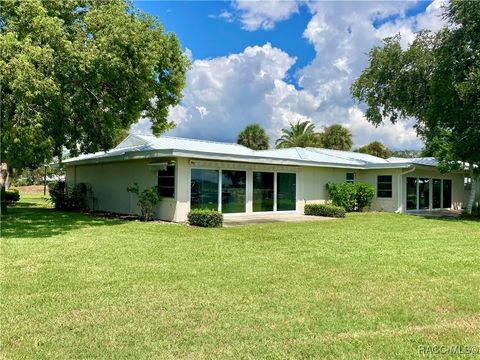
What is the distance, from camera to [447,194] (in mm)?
25219

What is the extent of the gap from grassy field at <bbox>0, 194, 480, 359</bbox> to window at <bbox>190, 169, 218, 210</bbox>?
502 centimetres

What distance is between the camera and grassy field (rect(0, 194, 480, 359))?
3.93 meters

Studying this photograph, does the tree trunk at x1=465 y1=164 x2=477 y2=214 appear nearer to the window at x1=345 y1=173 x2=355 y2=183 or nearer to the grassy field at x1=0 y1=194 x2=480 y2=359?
the window at x1=345 y1=173 x2=355 y2=183

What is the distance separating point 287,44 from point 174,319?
56.2ft

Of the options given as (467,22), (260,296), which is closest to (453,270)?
(260,296)

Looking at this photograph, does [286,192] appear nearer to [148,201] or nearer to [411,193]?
[148,201]

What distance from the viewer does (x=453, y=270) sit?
7203 mm

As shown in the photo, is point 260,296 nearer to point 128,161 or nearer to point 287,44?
point 128,161

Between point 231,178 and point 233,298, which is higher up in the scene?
point 231,178

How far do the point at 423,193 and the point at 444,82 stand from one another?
737cm

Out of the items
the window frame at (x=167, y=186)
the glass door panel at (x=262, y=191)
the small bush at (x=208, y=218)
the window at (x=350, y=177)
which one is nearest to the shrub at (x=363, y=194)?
the window at (x=350, y=177)

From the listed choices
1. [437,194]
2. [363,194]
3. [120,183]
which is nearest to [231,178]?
[120,183]

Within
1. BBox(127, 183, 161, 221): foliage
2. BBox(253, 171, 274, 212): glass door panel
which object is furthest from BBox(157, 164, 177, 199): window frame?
BBox(253, 171, 274, 212): glass door panel

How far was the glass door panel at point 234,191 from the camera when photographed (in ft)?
53.9
